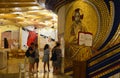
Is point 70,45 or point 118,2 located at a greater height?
point 118,2

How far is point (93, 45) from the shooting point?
887 cm

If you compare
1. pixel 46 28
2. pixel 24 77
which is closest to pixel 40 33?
pixel 46 28

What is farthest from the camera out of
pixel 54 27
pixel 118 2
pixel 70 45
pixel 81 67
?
pixel 54 27

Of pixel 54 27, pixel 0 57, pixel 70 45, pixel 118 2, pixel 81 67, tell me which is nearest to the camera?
pixel 118 2

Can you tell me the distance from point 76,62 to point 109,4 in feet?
7.67

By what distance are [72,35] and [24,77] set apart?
2428 millimetres

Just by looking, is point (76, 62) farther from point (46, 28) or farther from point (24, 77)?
point (46, 28)

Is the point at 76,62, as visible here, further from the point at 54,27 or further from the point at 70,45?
the point at 54,27

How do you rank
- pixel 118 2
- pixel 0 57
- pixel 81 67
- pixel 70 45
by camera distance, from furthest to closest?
pixel 0 57 < pixel 70 45 < pixel 81 67 < pixel 118 2

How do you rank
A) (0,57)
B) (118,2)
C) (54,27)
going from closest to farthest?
(118,2)
(0,57)
(54,27)

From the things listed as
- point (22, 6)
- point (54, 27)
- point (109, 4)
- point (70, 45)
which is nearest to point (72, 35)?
point (70, 45)

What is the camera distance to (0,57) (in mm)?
13844

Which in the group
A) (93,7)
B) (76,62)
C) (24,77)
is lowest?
(24,77)

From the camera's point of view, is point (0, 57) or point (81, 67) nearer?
point (81, 67)
